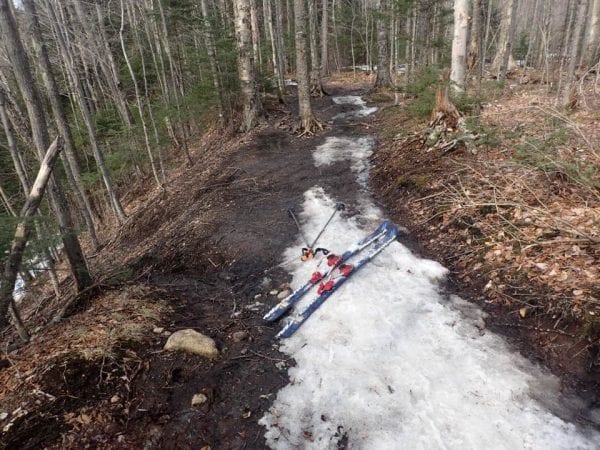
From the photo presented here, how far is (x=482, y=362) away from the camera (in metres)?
3.28

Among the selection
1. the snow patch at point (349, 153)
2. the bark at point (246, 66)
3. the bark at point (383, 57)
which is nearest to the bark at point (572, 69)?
the snow patch at point (349, 153)

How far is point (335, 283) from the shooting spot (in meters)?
4.57

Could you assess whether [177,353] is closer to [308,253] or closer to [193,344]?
[193,344]

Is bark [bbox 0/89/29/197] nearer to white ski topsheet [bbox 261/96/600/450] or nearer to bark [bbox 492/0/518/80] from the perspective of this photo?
white ski topsheet [bbox 261/96/600/450]

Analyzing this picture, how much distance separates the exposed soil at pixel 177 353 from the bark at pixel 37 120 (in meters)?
0.41

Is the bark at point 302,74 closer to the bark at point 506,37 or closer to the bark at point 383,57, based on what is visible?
the bark at point 383,57

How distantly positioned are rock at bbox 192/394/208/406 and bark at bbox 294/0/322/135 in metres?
8.65

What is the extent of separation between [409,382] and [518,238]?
7.56ft

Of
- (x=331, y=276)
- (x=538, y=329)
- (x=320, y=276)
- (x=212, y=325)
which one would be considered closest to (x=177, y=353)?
(x=212, y=325)

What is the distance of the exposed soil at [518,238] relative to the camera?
10.7 feet

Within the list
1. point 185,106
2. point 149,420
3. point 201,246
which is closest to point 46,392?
point 149,420

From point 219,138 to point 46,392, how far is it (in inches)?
470

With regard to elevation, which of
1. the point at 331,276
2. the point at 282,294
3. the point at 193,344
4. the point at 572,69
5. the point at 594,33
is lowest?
the point at 282,294

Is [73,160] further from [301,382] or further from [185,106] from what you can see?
[301,382]
